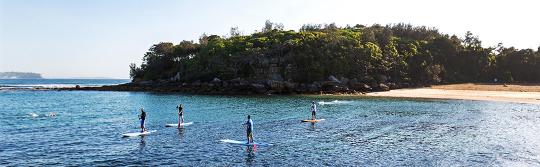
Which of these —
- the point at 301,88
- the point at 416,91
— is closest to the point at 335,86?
the point at 301,88

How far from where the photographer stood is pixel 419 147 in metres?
34.2

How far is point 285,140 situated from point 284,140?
84 millimetres

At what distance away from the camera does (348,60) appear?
116000 mm

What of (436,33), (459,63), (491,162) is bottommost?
(491,162)

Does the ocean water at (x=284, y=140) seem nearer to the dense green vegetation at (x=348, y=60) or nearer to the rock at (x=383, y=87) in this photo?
the rock at (x=383, y=87)

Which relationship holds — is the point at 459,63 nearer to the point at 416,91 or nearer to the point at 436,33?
the point at 436,33

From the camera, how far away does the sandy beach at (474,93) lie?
8481 centimetres

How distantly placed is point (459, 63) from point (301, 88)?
57.4m

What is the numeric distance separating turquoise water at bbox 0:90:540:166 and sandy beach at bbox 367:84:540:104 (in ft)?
90.3

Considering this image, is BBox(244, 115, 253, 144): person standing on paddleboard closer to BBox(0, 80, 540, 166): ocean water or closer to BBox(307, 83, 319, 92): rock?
BBox(0, 80, 540, 166): ocean water

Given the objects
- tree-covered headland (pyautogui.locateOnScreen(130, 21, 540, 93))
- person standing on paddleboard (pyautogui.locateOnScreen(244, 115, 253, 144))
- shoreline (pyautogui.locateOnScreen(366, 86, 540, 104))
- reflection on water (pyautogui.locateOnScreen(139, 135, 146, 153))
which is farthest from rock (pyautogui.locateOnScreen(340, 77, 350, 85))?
reflection on water (pyautogui.locateOnScreen(139, 135, 146, 153))

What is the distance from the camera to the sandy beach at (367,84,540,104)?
8481cm

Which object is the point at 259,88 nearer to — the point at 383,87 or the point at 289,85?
the point at 289,85

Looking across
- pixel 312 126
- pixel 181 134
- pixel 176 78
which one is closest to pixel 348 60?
pixel 176 78
